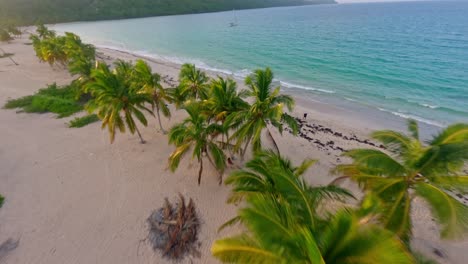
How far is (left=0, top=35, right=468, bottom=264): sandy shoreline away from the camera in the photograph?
29.5 ft

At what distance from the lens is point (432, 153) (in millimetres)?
6105

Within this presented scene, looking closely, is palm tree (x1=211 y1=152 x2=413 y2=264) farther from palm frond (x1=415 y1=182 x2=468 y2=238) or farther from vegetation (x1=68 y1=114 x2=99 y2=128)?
vegetation (x1=68 y1=114 x2=99 y2=128)

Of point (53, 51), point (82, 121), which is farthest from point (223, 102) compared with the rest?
point (53, 51)

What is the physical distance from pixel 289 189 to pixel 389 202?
327cm

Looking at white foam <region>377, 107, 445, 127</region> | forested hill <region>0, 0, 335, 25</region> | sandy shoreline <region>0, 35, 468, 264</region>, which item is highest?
forested hill <region>0, 0, 335, 25</region>

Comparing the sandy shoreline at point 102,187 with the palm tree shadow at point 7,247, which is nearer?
the palm tree shadow at point 7,247

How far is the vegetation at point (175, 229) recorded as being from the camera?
343 inches

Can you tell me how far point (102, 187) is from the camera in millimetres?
11852

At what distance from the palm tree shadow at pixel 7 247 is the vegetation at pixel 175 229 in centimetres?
519

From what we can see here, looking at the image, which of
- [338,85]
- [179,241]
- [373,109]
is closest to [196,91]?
[179,241]

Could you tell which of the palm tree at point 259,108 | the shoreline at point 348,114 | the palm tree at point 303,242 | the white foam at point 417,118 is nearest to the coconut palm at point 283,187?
the palm tree at point 303,242

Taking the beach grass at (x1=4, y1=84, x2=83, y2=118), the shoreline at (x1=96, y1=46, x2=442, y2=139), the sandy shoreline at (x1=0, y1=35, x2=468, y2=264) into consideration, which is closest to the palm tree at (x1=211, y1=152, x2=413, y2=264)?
the sandy shoreline at (x1=0, y1=35, x2=468, y2=264)

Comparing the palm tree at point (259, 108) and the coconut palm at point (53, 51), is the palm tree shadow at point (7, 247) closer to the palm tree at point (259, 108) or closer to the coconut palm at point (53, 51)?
the palm tree at point (259, 108)

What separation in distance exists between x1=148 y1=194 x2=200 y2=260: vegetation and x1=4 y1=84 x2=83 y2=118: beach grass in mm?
15621
